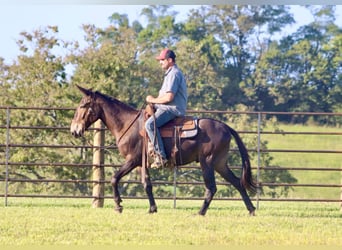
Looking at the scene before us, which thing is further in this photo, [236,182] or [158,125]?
[236,182]

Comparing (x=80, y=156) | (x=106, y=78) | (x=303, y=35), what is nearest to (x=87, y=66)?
(x=106, y=78)

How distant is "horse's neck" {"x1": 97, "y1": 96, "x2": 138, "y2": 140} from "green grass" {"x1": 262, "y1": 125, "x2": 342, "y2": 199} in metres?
20.7

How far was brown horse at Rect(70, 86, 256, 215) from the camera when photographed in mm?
11203

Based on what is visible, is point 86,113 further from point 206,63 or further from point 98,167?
point 206,63

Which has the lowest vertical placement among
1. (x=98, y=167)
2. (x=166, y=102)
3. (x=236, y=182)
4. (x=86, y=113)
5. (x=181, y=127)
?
(x=98, y=167)

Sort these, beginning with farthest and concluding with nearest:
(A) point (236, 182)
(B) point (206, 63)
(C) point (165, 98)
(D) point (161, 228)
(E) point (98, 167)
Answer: (B) point (206, 63)
(E) point (98, 167)
(A) point (236, 182)
(C) point (165, 98)
(D) point (161, 228)

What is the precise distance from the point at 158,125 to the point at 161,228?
1.98 m

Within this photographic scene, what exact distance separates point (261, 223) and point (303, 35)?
36.4 metres

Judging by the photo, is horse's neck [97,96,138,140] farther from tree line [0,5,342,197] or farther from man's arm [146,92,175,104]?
tree line [0,5,342,197]

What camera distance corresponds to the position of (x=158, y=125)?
1109 centimetres

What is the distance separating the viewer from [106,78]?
24.9 meters

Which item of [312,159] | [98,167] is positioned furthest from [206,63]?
[98,167]

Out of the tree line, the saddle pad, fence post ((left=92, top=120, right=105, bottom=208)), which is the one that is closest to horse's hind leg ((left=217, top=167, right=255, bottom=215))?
the saddle pad

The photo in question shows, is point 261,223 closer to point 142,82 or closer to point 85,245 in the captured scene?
point 85,245
